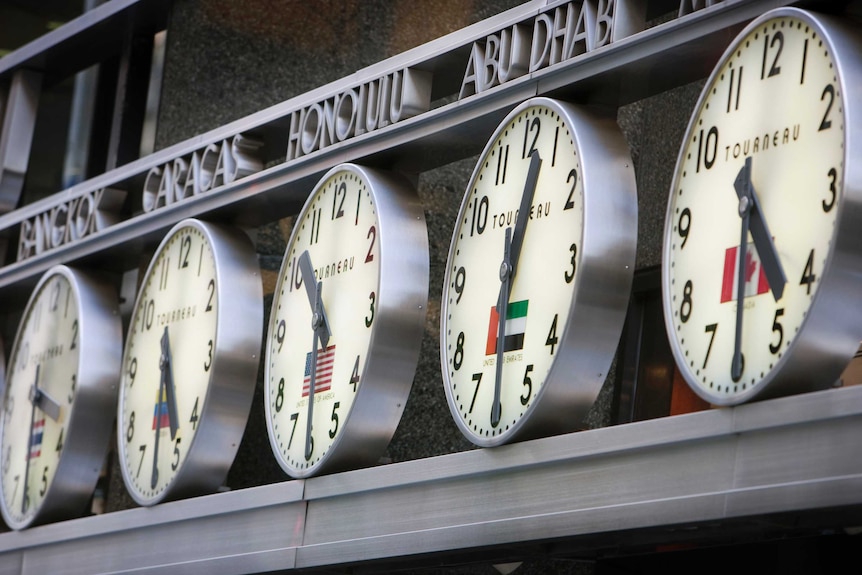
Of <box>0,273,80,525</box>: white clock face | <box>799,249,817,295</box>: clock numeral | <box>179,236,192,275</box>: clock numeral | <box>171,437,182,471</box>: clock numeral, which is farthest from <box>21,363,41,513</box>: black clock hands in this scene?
<box>799,249,817,295</box>: clock numeral

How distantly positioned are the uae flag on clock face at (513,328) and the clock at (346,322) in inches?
21.5

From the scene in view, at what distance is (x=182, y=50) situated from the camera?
7.98 meters

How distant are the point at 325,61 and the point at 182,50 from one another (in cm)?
70

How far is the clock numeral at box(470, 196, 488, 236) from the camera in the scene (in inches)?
203

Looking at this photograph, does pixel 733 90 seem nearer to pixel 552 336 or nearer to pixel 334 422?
pixel 552 336

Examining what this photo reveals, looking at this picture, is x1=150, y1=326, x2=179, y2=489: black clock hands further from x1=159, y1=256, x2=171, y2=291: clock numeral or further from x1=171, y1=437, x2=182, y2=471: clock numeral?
x1=159, y1=256, x2=171, y2=291: clock numeral

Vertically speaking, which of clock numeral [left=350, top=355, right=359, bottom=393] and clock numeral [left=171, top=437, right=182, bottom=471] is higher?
clock numeral [left=350, top=355, right=359, bottom=393]

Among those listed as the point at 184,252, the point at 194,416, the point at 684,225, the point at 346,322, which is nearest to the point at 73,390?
the point at 184,252

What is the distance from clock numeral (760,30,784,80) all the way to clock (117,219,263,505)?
263 cm

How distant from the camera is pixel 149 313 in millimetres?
6820

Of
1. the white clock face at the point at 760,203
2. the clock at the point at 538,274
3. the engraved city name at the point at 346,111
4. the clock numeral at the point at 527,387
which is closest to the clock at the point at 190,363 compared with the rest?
the engraved city name at the point at 346,111

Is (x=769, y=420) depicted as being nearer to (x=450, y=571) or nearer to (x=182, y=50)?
(x=450, y=571)

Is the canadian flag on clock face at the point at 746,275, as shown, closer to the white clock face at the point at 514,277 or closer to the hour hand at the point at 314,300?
the white clock face at the point at 514,277

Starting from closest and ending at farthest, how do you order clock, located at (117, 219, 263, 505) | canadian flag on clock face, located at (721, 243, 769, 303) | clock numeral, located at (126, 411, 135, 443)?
1. canadian flag on clock face, located at (721, 243, 769, 303)
2. clock, located at (117, 219, 263, 505)
3. clock numeral, located at (126, 411, 135, 443)
